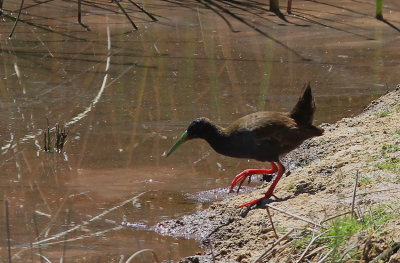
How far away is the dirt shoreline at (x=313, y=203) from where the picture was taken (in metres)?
5.45

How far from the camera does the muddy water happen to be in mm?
7322

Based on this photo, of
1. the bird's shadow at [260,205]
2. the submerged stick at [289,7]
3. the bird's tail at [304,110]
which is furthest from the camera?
the submerged stick at [289,7]

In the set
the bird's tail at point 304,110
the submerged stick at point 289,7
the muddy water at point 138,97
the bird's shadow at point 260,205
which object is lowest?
the muddy water at point 138,97

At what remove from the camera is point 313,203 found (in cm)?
636

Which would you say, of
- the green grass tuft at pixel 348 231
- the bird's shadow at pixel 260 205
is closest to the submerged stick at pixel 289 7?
the bird's shadow at pixel 260 205

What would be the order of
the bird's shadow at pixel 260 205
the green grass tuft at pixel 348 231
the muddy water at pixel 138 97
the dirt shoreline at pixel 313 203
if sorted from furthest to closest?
the muddy water at pixel 138 97 → the bird's shadow at pixel 260 205 → the dirt shoreline at pixel 313 203 → the green grass tuft at pixel 348 231

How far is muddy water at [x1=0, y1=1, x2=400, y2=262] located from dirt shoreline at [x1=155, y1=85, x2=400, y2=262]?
0.96 feet

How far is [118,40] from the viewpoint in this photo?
583 inches

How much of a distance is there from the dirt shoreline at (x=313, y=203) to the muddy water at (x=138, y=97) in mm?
293

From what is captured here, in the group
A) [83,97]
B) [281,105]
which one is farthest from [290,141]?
[83,97]

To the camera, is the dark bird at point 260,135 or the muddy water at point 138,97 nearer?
the dark bird at point 260,135

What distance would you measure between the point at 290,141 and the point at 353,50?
7.86m

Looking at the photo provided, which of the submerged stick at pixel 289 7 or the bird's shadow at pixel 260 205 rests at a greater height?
the bird's shadow at pixel 260 205

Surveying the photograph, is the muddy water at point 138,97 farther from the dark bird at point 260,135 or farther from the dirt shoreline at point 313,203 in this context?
the dark bird at point 260,135
